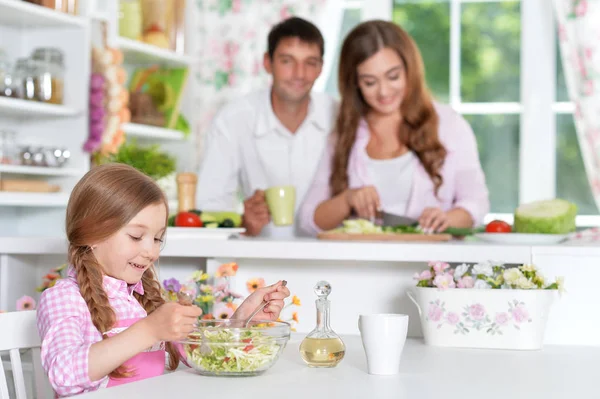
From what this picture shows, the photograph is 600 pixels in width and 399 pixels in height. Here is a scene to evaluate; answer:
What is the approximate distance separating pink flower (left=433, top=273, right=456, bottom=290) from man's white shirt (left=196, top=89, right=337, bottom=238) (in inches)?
57.7

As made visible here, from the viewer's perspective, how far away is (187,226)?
2266 millimetres

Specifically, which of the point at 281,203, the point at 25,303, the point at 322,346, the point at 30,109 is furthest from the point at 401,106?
the point at 322,346

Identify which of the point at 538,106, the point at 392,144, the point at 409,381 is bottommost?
the point at 409,381

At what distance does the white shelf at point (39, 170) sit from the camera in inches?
124

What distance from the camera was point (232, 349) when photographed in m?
1.32

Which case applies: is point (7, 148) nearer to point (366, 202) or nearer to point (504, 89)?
point (366, 202)

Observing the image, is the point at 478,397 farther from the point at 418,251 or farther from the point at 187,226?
the point at 187,226

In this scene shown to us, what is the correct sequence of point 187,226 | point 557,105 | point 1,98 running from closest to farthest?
1. point 187,226
2. point 1,98
3. point 557,105

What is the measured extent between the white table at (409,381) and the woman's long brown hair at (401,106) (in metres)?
1.37

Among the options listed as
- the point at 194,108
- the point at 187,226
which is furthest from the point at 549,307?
the point at 194,108

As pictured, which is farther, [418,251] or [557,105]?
[557,105]

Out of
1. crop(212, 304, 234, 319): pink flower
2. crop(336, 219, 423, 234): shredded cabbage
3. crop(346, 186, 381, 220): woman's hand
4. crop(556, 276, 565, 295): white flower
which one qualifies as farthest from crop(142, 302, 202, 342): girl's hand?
A: crop(346, 186, 381, 220): woman's hand

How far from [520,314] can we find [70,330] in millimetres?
883

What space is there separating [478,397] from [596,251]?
31.1 inches
